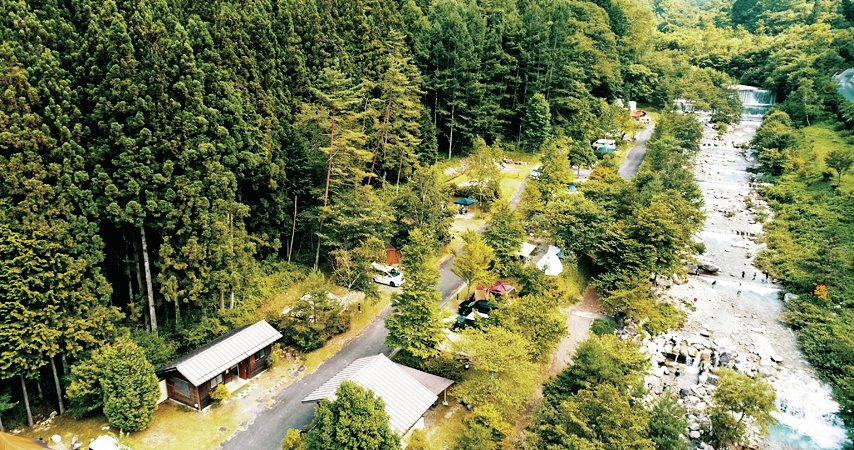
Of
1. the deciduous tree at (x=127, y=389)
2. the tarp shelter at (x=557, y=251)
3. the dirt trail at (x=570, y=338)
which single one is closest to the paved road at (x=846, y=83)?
the tarp shelter at (x=557, y=251)

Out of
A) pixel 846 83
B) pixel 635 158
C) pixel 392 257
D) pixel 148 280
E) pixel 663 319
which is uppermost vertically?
pixel 846 83

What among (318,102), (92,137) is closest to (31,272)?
(92,137)

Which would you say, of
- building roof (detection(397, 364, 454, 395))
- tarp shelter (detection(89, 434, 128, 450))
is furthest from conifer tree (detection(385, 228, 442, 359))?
tarp shelter (detection(89, 434, 128, 450))

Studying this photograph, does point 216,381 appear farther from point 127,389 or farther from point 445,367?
point 445,367

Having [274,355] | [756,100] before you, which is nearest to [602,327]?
[274,355]

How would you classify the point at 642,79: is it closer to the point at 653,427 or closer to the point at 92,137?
the point at 653,427

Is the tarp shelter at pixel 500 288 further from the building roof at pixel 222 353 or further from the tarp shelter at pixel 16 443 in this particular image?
the tarp shelter at pixel 16 443
